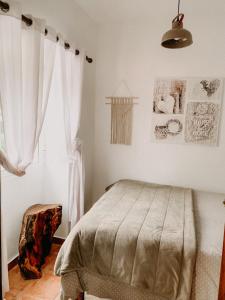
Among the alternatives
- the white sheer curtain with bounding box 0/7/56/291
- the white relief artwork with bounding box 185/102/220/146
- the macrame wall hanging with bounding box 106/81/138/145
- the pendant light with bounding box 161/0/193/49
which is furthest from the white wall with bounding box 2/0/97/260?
the white relief artwork with bounding box 185/102/220/146

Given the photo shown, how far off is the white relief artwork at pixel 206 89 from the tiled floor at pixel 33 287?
8.08 ft

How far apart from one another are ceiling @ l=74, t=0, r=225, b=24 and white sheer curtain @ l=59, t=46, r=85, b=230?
564 millimetres

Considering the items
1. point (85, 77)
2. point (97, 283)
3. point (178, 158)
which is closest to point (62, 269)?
point (97, 283)

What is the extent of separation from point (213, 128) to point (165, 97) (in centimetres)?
68

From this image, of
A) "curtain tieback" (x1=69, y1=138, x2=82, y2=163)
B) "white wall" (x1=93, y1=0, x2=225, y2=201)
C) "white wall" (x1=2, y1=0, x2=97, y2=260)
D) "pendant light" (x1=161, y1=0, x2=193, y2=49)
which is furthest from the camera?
"white wall" (x1=93, y1=0, x2=225, y2=201)

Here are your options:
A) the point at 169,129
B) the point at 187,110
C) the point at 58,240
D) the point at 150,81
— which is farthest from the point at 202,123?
the point at 58,240

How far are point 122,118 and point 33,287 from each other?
209 centimetres

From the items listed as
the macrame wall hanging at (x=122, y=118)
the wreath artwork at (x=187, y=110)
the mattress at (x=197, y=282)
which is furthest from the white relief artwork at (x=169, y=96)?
the mattress at (x=197, y=282)

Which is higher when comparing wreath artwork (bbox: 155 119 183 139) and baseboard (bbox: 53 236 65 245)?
wreath artwork (bbox: 155 119 183 139)

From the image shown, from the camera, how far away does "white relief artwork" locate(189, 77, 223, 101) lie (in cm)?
274

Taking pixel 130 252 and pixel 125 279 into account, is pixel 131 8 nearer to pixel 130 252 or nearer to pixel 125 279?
pixel 130 252

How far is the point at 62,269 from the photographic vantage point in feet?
5.30

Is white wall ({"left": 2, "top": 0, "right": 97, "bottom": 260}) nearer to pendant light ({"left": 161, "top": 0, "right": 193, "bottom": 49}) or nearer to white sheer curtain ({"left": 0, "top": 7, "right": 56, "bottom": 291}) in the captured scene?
white sheer curtain ({"left": 0, "top": 7, "right": 56, "bottom": 291})

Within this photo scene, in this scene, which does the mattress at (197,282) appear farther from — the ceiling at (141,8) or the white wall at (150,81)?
the ceiling at (141,8)
